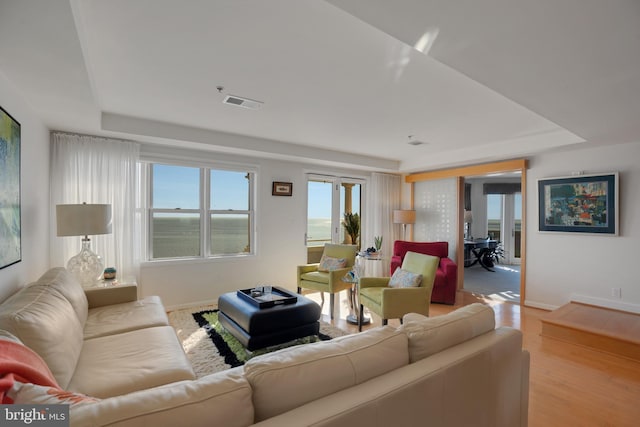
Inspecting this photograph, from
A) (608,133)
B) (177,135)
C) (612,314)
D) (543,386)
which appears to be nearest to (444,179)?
(608,133)

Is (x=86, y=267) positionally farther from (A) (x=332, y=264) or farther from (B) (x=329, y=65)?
(B) (x=329, y=65)

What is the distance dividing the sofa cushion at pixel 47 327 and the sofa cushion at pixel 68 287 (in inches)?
5.6

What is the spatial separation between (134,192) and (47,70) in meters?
2.05

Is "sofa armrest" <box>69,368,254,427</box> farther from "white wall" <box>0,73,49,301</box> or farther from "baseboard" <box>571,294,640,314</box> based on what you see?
"baseboard" <box>571,294,640,314</box>

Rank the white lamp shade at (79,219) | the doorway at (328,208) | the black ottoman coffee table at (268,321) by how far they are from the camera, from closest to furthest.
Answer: the black ottoman coffee table at (268,321), the white lamp shade at (79,219), the doorway at (328,208)

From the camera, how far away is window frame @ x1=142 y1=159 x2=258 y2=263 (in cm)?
401

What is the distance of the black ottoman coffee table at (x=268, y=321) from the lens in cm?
259

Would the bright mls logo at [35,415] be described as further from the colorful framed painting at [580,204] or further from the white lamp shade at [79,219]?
the colorful framed painting at [580,204]

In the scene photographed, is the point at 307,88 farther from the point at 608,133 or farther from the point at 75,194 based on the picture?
the point at 608,133

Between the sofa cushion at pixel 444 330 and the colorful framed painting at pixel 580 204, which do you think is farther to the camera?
the colorful framed painting at pixel 580 204

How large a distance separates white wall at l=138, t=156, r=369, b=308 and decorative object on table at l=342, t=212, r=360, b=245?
0.92 meters

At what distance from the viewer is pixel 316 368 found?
3.34ft

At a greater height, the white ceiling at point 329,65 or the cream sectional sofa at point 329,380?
the white ceiling at point 329,65

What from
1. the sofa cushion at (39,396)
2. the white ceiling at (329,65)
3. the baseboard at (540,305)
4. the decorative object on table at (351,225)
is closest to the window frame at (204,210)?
the white ceiling at (329,65)
